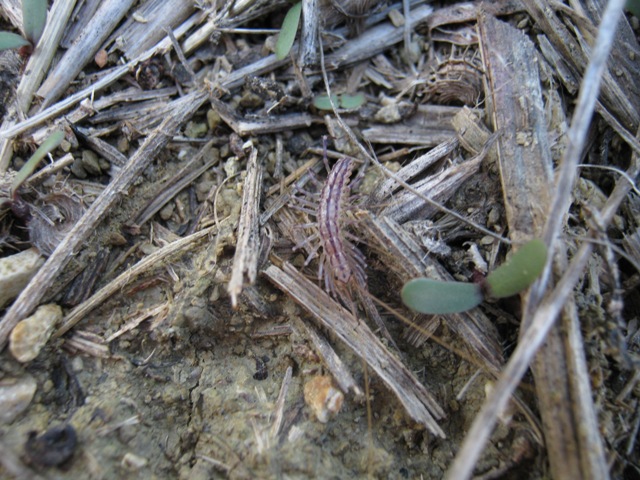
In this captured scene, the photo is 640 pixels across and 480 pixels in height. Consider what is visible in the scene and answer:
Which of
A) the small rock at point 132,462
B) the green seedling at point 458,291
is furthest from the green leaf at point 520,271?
the small rock at point 132,462

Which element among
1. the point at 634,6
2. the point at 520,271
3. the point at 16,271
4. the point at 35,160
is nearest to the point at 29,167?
the point at 35,160

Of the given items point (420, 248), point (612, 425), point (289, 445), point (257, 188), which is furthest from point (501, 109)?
point (289, 445)

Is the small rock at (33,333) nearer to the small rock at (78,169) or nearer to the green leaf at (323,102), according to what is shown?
the small rock at (78,169)

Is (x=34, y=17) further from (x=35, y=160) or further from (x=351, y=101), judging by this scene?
(x=351, y=101)

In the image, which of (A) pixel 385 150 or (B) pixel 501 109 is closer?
(B) pixel 501 109

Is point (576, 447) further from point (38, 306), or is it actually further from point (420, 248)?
point (38, 306)
